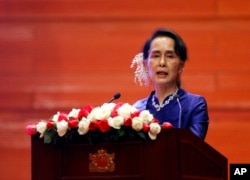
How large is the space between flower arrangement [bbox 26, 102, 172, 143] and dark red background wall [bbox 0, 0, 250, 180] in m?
1.79

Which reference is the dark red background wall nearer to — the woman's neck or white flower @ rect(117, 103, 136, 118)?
the woman's neck

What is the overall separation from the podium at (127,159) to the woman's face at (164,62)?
1.88 ft

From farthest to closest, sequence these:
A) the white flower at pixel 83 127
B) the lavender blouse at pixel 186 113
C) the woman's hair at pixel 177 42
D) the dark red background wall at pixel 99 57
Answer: the dark red background wall at pixel 99 57 < the woman's hair at pixel 177 42 < the lavender blouse at pixel 186 113 < the white flower at pixel 83 127

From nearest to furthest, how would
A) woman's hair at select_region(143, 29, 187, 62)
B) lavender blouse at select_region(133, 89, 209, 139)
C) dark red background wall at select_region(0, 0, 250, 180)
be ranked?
lavender blouse at select_region(133, 89, 209, 139)
woman's hair at select_region(143, 29, 187, 62)
dark red background wall at select_region(0, 0, 250, 180)

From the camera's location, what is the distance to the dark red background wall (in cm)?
388

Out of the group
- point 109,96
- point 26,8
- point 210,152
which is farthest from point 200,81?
point 210,152

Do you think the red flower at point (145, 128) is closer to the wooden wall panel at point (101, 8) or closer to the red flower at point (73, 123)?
the red flower at point (73, 123)

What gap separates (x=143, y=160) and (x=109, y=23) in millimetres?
2011

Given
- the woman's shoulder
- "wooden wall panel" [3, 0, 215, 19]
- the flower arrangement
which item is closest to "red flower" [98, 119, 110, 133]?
the flower arrangement

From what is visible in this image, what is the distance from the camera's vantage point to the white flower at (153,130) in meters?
2.08

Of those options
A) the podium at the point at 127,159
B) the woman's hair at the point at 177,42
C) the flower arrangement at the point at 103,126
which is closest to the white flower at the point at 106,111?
the flower arrangement at the point at 103,126

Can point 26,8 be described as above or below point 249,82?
above

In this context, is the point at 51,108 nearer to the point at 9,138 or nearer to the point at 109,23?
the point at 9,138

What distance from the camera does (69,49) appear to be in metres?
3.97
